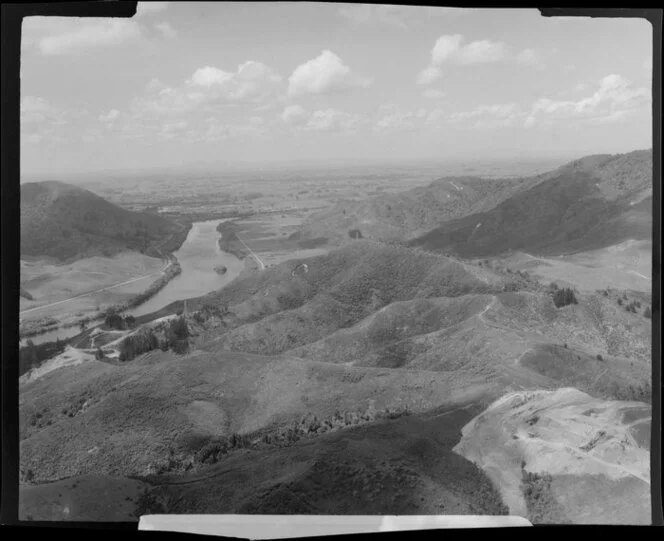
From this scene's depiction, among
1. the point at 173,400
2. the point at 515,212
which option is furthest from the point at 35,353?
the point at 515,212

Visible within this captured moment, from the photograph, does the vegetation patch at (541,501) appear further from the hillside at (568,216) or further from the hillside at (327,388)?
the hillside at (568,216)

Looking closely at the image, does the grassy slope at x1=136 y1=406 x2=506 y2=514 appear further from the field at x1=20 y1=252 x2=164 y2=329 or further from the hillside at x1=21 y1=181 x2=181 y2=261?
the hillside at x1=21 y1=181 x2=181 y2=261

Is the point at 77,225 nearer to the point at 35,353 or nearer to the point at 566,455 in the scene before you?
the point at 35,353

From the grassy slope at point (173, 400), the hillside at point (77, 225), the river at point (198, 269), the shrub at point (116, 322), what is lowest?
the grassy slope at point (173, 400)

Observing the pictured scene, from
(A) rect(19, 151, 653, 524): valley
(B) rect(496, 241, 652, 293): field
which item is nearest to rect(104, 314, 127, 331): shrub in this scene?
(A) rect(19, 151, 653, 524): valley

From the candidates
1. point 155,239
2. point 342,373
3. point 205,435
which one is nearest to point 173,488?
point 205,435

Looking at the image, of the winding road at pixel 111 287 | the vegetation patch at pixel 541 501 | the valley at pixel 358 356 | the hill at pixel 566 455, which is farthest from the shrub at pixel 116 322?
the vegetation patch at pixel 541 501
